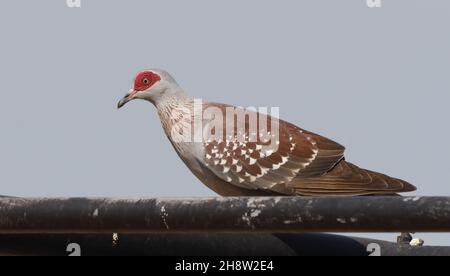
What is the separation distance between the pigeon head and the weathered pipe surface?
523 cm

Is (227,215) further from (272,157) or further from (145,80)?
(145,80)

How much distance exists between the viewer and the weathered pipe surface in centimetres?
330

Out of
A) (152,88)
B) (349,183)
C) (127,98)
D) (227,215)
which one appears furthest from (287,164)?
(227,215)

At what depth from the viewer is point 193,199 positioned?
3.55 m

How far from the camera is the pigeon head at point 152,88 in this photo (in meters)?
8.93

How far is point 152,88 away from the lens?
9000 millimetres

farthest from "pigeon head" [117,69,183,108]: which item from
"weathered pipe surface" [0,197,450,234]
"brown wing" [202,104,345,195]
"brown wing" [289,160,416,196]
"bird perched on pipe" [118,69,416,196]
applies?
"weathered pipe surface" [0,197,450,234]

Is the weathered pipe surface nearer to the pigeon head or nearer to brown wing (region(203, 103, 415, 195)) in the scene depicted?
brown wing (region(203, 103, 415, 195))

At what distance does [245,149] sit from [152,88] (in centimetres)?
102

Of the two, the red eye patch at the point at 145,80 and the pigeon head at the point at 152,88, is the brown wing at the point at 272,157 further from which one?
the red eye patch at the point at 145,80
